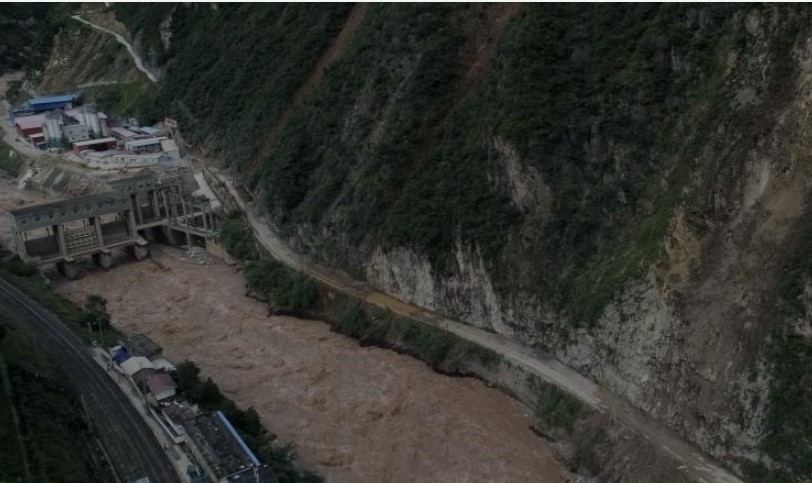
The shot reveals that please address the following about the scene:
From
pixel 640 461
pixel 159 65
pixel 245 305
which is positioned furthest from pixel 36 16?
pixel 640 461

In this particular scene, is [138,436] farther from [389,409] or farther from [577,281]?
[577,281]

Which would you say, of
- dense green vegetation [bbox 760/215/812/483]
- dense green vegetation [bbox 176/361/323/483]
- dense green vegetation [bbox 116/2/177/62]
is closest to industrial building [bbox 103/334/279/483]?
dense green vegetation [bbox 176/361/323/483]

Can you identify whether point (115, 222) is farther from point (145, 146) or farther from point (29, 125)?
point (29, 125)

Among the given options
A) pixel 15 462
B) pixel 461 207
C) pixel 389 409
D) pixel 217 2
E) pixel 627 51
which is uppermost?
pixel 217 2

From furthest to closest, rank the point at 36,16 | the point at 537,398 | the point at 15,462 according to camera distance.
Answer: the point at 36,16
the point at 537,398
the point at 15,462

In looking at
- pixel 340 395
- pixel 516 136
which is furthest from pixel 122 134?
pixel 516 136

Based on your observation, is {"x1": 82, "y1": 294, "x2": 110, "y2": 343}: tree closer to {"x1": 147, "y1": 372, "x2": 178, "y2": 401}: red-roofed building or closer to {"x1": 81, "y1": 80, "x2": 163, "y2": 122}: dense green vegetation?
{"x1": 147, "y1": 372, "x2": 178, "y2": 401}: red-roofed building

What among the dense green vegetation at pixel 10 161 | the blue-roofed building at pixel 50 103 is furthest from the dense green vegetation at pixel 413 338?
the blue-roofed building at pixel 50 103
